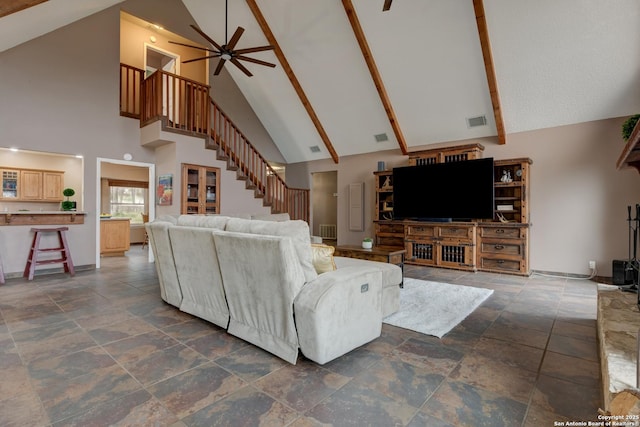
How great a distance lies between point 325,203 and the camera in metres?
11.1

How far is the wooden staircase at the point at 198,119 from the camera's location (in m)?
6.16

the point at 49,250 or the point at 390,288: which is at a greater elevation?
the point at 49,250

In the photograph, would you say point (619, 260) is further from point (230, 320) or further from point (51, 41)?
point (51, 41)

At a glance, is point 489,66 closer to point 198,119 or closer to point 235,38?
point 235,38

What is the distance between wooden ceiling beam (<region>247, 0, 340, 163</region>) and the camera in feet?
20.4

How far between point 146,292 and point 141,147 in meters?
3.55

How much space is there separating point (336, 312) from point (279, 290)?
42cm

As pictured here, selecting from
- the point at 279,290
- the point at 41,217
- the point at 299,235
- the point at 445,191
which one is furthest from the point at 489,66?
the point at 41,217

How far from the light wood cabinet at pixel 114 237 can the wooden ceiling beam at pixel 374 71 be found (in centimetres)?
637

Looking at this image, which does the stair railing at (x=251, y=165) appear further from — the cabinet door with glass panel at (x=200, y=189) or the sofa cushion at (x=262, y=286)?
the sofa cushion at (x=262, y=286)

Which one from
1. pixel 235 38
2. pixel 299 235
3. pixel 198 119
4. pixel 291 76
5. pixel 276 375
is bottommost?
pixel 276 375

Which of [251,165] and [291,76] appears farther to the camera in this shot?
[251,165]

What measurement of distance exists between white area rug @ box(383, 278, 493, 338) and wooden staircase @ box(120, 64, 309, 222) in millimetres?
4347

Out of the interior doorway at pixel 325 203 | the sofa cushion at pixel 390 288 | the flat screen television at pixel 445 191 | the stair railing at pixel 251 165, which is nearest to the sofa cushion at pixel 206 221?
the sofa cushion at pixel 390 288
